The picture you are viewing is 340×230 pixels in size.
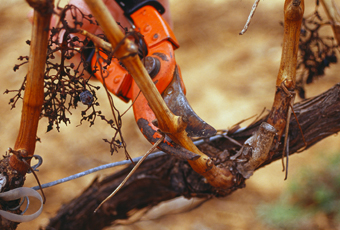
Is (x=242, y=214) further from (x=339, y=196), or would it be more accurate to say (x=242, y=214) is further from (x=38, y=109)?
(x=38, y=109)

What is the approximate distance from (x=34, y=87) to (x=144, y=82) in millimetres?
196

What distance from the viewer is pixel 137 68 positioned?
1.48ft

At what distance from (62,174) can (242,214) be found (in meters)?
0.80

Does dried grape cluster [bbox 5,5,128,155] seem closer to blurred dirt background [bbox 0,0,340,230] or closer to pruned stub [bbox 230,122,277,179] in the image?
pruned stub [bbox 230,122,277,179]

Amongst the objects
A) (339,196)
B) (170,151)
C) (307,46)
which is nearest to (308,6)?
(307,46)

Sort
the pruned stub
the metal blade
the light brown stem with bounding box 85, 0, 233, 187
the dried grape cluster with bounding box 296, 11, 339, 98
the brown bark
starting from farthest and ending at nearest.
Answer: the dried grape cluster with bounding box 296, 11, 339, 98, the brown bark, the pruned stub, the metal blade, the light brown stem with bounding box 85, 0, 233, 187

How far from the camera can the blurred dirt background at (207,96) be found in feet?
4.13

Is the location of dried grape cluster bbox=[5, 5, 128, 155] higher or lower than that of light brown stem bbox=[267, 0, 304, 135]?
higher

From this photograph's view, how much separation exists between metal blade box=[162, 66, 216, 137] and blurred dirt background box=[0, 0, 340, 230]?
2.27ft

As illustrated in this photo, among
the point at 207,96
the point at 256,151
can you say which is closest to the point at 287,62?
the point at 256,151

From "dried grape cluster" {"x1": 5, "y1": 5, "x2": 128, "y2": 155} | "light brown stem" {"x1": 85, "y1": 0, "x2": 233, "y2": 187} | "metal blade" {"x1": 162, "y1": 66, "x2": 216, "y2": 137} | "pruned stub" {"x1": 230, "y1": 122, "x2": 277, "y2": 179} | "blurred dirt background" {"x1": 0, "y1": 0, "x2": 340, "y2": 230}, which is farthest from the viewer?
"blurred dirt background" {"x1": 0, "y1": 0, "x2": 340, "y2": 230}

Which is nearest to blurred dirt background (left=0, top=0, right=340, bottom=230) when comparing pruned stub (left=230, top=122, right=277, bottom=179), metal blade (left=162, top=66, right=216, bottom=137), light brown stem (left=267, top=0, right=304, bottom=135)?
pruned stub (left=230, top=122, right=277, bottom=179)

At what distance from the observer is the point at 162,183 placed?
1.02 m

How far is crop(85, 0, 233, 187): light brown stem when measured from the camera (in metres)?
0.40
